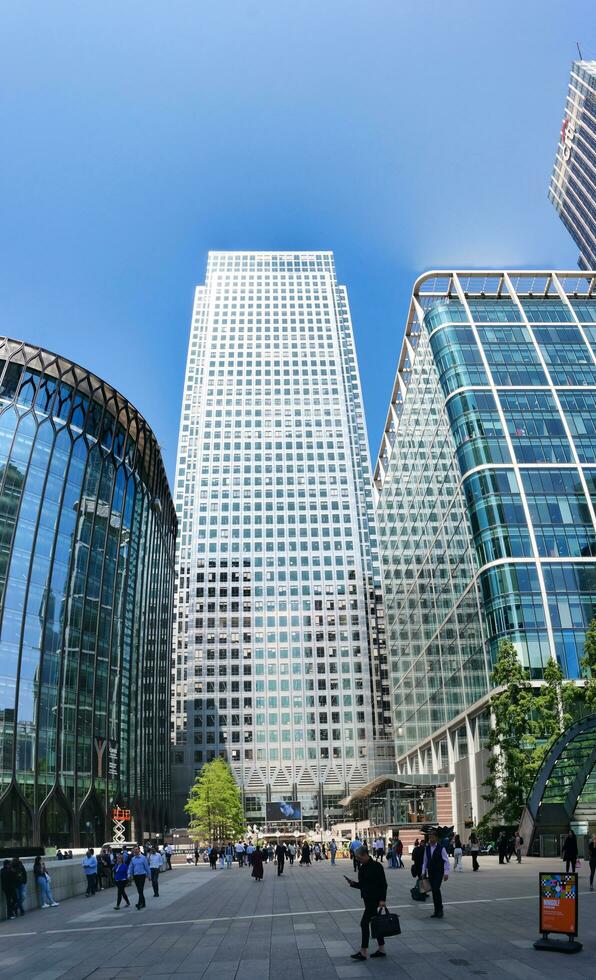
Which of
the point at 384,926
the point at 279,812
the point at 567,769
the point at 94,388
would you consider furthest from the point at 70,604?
the point at 384,926

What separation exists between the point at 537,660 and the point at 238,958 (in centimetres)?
5357

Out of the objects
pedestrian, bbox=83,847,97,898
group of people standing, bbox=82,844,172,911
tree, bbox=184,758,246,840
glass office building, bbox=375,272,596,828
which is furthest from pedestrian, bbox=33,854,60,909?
tree, bbox=184,758,246,840

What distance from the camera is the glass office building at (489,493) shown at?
66688mm

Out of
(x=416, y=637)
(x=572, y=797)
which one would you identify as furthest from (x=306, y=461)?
(x=572, y=797)

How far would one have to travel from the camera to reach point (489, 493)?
69688 millimetres

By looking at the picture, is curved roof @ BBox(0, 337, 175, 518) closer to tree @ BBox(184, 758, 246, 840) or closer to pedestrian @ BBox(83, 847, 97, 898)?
tree @ BBox(184, 758, 246, 840)

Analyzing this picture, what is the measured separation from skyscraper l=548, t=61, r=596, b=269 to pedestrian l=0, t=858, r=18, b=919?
145 m

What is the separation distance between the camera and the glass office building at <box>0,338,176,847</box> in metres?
59.9

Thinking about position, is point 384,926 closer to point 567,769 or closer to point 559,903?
point 559,903

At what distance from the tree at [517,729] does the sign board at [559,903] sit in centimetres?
3539

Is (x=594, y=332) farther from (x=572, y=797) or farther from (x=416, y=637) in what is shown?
(x=572, y=797)

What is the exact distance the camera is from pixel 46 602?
6350 cm

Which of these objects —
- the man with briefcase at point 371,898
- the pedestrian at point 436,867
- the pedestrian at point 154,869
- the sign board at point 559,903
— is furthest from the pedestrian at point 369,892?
the pedestrian at point 154,869

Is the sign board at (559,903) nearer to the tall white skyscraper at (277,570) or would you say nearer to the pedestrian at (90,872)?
the pedestrian at (90,872)
